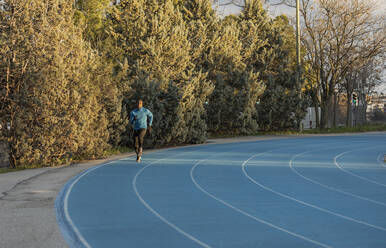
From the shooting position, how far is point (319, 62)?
132ft

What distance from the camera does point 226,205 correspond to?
851cm

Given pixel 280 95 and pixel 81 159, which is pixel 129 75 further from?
pixel 280 95

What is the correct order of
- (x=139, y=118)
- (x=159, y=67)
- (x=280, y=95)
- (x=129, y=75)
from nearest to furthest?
(x=139, y=118) < (x=159, y=67) < (x=129, y=75) < (x=280, y=95)

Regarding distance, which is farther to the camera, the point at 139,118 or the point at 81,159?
the point at 81,159

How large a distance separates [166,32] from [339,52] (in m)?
18.9

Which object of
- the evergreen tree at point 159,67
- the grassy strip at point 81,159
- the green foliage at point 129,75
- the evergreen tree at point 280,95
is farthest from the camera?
the evergreen tree at point 280,95

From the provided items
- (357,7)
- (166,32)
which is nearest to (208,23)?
(166,32)

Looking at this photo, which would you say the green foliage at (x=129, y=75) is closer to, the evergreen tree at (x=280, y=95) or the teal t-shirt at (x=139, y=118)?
the evergreen tree at (x=280, y=95)

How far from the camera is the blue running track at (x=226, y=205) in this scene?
621 centimetres

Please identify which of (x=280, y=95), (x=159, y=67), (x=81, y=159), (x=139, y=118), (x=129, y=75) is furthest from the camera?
(x=280, y=95)

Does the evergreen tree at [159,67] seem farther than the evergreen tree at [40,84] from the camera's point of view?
Yes

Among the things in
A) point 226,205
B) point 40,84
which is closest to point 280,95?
point 40,84

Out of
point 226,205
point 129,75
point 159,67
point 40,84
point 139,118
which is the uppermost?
point 159,67

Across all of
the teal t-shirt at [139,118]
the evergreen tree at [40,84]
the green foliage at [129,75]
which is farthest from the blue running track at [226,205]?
the green foliage at [129,75]
